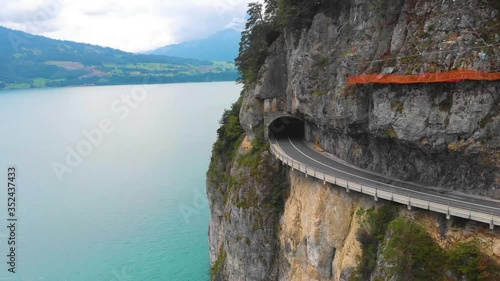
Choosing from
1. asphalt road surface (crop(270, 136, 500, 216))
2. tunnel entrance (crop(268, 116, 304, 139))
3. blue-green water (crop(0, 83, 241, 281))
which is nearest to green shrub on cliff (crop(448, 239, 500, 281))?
asphalt road surface (crop(270, 136, 500, 216))

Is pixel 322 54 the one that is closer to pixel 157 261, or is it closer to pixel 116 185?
pixel 157 261

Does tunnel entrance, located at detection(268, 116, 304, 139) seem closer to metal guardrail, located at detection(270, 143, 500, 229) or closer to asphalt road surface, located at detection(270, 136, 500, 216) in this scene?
asphalt road surface, located at detection(270, 136, 500, 216)

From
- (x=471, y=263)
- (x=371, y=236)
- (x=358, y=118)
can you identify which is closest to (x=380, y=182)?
(x=371, y=236)

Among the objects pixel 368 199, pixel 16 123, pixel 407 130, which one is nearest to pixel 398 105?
pixel 407 130

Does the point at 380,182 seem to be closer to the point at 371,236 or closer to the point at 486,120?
the point at 371,236

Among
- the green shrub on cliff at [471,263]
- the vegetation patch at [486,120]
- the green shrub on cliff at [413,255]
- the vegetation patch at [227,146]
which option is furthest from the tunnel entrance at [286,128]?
the green shrub on cliff at [471,263]
